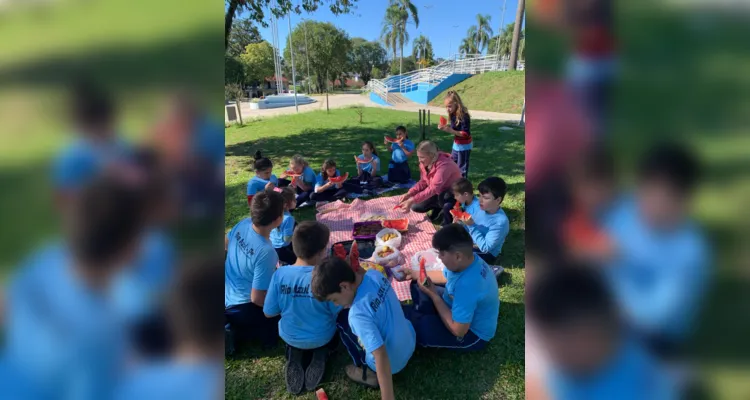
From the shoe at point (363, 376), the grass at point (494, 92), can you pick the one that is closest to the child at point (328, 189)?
the shoe at point (363, 376)

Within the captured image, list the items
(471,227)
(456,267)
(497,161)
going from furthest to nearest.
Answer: (497,161) < (471,227) < (456,267)

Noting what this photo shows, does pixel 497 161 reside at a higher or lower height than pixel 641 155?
lower

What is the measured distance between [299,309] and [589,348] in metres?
2.98

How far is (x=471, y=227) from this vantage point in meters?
5.22

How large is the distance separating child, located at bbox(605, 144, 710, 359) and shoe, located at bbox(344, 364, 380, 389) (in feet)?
10.1

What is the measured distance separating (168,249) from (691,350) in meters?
0.93

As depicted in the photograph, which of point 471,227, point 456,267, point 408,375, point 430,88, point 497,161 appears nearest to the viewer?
point 456,267

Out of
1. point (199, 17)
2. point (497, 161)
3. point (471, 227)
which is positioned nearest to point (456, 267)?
point (471, 227)

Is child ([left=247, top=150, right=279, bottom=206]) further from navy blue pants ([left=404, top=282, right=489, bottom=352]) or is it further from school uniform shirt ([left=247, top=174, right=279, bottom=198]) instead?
navy blue pants ([left=404, top=282, right=489, bottom=352])

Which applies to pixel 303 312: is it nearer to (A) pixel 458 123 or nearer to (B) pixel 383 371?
(B) pixel 383 371

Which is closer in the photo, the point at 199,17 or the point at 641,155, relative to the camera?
the point at 641,155

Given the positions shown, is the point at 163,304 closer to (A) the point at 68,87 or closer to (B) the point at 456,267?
(A) the point at 68,87

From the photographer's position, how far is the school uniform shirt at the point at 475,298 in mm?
3191

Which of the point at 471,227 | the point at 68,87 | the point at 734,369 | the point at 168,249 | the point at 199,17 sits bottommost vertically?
the point at 471,227
